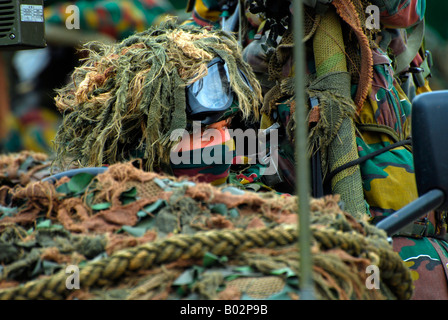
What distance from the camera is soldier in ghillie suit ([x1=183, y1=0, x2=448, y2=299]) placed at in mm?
2311

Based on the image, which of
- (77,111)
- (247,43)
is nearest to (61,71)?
(247,43)

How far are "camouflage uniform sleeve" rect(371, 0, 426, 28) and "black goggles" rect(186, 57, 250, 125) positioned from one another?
74 centimetres

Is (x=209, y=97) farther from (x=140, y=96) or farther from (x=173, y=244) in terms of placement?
(x=173, y=244)

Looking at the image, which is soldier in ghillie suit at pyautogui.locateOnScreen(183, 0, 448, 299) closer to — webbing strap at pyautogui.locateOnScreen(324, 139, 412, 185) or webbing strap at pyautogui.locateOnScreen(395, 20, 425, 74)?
webbing strap at pyautogui.locateOnScreen(324, 139, 412, 185)

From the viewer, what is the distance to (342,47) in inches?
93.6

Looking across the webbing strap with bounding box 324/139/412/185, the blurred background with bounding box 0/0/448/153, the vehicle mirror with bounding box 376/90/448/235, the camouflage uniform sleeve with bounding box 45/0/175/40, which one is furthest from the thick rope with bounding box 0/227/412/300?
the camouflage uniform sleeve with bounding box 45/0/175/40

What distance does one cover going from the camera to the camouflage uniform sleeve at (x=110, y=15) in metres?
5.97

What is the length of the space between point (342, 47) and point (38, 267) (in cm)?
157

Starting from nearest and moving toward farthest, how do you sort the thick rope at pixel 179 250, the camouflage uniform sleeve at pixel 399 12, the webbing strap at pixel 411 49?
the thick rope at pixel 179 250
the camouflage uniform sleeve at pixel 399 12
the webbing strap at pixel 411 49

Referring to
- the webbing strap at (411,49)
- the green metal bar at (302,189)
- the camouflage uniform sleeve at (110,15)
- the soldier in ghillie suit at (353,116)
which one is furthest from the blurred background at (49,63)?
the green metal bar at (302,189)

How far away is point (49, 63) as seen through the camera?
6109 mm

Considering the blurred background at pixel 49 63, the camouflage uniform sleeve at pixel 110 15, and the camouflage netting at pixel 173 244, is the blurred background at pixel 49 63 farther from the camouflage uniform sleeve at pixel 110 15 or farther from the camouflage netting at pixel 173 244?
the camouflage netting at pixel 173 244

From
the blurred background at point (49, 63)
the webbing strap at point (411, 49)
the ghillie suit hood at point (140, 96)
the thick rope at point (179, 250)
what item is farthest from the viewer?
the blurred background at point (49, 63)

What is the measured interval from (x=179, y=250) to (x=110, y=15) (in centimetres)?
528
